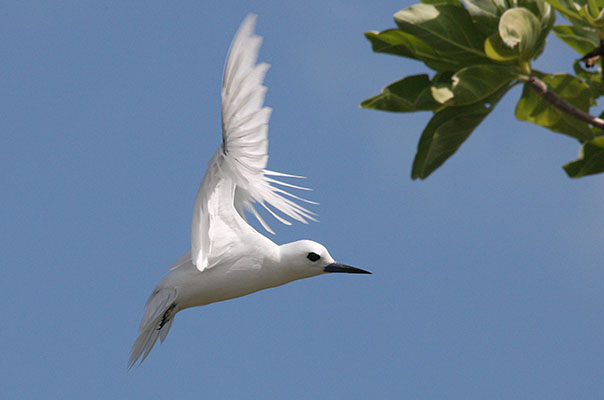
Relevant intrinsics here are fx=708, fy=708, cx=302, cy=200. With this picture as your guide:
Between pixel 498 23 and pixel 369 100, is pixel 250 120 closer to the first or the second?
pixel 369 100

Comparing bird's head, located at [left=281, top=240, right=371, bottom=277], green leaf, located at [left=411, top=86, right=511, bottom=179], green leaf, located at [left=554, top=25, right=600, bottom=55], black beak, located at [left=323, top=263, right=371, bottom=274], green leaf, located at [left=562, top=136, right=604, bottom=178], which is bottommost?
black beak, located at [left=323, top=263, right=371, bottom=274]

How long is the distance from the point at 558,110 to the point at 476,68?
23.3 inches

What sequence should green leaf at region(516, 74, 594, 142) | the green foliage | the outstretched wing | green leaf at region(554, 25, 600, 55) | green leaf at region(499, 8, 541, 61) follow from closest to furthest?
green leaf at region(499, 8, 541, 61), the green foliage, green leaf at region(516, 74, 594, 142), green leaf at region(554, 25, 600, 55), the outstretched wing

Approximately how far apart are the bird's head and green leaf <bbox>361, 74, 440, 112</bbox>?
308cm

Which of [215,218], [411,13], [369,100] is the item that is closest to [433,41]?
[411,13]

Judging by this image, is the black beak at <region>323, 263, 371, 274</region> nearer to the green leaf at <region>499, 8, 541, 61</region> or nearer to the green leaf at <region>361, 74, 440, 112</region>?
the green leaf at <region>361, 74, 440, 112</region>

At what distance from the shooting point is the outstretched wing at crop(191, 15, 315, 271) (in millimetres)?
5001

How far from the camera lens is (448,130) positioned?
3270 millimetres

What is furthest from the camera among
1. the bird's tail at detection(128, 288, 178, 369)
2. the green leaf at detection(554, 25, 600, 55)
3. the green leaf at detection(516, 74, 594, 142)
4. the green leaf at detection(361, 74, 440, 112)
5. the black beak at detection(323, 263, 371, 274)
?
the black beak at detection(323, 263, 371, 274)

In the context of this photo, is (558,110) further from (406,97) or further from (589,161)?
(406,97)

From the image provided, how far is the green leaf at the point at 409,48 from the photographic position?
3.23m

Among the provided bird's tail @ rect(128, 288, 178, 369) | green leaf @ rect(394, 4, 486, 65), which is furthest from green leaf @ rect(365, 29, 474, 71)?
bird's tail @ rect(128, 288, 178, 369)

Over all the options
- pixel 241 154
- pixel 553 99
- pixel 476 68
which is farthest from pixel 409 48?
pixel 241 154

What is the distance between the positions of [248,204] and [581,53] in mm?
3508
